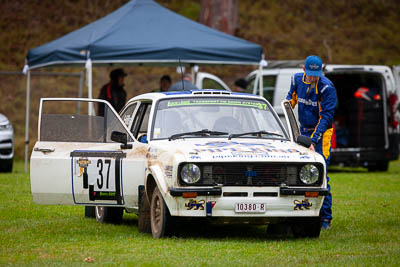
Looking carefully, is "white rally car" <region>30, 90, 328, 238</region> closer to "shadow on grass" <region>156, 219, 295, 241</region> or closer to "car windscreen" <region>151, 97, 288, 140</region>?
"car windscreen" <region>151, 97, 288, 140</region>

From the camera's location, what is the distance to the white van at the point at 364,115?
62.4 feet

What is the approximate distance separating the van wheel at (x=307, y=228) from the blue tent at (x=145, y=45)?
7.31m

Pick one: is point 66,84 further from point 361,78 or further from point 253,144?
point 253,144

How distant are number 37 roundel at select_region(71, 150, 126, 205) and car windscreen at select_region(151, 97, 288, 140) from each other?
540 millimetres

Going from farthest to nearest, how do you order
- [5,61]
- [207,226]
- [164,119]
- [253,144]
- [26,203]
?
1. [5,61]
2. [26,203]
3. [207,226]
4. [164,119]
5. [253,144]

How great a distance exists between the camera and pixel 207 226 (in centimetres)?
1030

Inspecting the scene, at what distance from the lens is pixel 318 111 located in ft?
33.3

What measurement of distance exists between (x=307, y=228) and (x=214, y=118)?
1587 mm

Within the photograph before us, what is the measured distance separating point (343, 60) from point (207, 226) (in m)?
29.3

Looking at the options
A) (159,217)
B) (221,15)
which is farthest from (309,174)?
(221,15)

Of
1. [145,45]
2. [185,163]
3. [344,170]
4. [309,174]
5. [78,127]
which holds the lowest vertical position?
[344,170]

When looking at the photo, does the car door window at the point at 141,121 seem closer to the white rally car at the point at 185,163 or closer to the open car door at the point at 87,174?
the white rally car at the point at 185,163

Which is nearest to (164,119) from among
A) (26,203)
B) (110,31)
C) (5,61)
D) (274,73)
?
(26,203)

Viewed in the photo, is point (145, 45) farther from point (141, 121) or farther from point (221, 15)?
point (221, 15)
